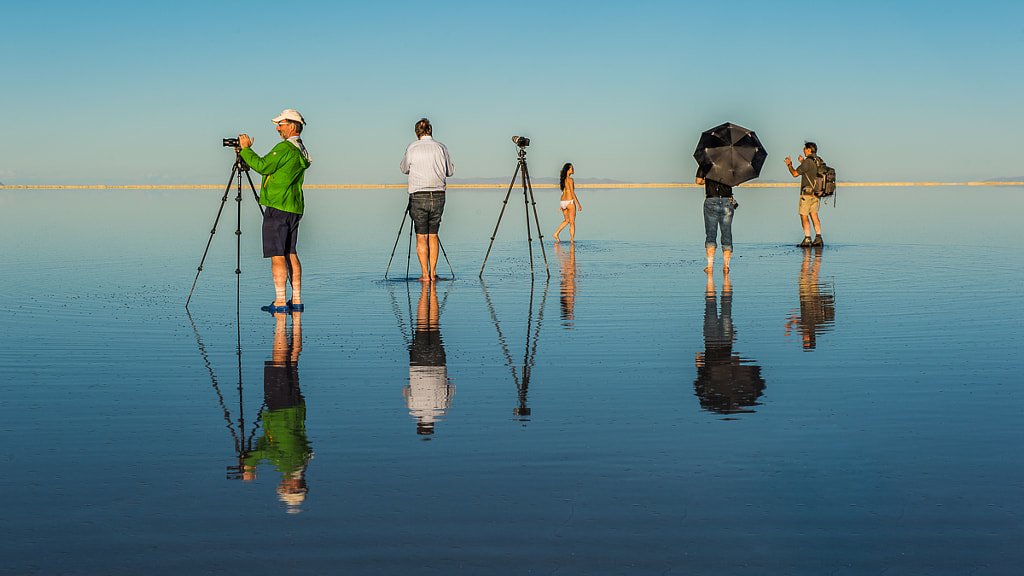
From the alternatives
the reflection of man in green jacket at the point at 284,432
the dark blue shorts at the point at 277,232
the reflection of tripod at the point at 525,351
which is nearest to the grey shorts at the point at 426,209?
the reflection of tripod at the point at 525,351

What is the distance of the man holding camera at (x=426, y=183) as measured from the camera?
14.2m

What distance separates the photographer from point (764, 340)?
885 cm

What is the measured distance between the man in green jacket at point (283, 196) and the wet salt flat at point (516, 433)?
2.19 ft

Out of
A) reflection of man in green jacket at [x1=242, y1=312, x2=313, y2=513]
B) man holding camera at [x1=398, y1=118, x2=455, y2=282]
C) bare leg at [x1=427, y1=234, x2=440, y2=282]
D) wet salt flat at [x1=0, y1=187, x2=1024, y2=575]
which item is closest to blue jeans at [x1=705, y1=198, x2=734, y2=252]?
wet salt flat at [x1=0, y1=187, x2=1024, y2=575]

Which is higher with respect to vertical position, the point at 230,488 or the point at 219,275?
the point at 219,275

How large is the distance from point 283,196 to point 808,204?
13.2 meters

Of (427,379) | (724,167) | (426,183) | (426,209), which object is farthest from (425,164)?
(427,379)

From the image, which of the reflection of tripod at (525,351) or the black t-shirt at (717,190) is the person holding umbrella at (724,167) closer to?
the black t-shirt at (717,190)

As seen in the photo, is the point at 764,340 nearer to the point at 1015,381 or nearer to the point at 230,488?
the point at 1015,381

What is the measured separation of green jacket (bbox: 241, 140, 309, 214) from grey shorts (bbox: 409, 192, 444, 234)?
2.75 metres

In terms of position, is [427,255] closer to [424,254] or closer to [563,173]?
[424,254]

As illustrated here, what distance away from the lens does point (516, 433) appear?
18.2 ft

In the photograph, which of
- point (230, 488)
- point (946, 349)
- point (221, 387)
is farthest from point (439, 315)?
point (230, 488)

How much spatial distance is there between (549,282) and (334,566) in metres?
10.7
